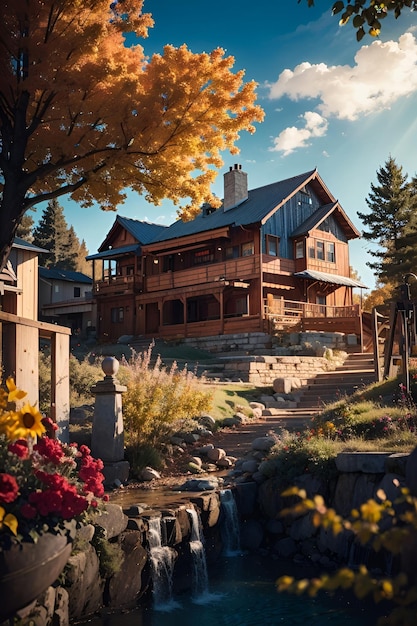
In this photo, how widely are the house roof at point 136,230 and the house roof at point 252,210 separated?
159 cm

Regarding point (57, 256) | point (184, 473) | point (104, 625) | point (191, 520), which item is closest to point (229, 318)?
point (184, 473)

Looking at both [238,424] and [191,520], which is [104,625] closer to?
[191,520]

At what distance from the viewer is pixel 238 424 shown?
1434 centimetres

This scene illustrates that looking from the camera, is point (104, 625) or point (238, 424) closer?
point (104, 625)

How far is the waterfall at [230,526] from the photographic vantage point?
8.38 meters

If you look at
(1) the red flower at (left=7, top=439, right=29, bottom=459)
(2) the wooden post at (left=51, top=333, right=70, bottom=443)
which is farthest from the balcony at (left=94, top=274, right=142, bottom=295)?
(1) the red flower at (left=7, top=439, right=29, bottom=459)

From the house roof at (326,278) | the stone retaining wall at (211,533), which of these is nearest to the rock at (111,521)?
the stone retaining wall at (211,533)

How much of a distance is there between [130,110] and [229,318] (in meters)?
20.4

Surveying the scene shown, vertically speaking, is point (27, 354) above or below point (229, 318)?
below

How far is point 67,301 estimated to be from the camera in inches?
1560

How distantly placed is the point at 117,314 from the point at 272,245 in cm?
1075

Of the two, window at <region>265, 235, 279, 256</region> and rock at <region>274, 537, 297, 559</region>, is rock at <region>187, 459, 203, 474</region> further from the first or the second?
window at <region>265, 235, 279, 256</region>

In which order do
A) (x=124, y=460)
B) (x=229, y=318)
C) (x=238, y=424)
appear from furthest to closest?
1. (x=229, y=318)
2. (x=238, y=424)
3. (x=124, y=460)

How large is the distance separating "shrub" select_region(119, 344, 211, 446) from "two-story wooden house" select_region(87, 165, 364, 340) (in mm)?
14660
